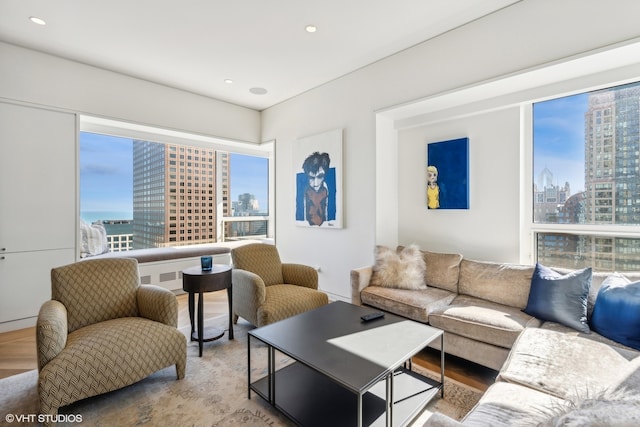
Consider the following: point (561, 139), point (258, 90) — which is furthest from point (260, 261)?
point (561, 139)

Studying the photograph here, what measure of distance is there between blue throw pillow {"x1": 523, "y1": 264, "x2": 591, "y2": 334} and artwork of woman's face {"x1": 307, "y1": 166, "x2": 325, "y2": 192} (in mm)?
2617

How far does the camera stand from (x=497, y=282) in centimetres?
257

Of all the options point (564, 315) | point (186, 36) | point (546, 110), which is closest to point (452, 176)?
point (546, 110)

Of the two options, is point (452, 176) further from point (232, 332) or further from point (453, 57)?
point (232, 332)

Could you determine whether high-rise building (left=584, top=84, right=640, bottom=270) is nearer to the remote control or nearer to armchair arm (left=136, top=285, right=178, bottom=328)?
the remote control

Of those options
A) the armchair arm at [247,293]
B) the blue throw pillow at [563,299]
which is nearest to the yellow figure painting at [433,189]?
the blue throw pillow at [563,299]

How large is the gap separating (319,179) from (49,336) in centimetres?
308

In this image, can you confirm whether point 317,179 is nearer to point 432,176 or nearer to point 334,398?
point 432,176

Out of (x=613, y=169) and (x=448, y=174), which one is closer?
(x=613, y=169)

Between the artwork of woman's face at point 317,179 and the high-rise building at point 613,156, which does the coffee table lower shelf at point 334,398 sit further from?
the artwork of woman's face at point 317,179

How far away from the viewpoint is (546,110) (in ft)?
9.06

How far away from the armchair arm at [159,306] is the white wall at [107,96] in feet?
8.41

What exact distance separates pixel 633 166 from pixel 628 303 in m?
1.25

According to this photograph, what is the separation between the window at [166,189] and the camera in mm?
4047
